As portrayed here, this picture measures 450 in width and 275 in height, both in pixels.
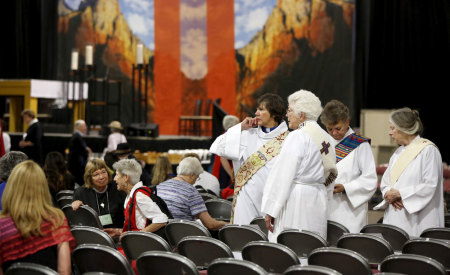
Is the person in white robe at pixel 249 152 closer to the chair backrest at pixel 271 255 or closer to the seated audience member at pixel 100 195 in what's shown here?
the seated audience member at pixel 100 195

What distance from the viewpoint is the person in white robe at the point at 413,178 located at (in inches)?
194

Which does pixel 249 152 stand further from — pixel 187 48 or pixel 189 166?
pixel 187 48

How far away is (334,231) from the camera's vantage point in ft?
15.9

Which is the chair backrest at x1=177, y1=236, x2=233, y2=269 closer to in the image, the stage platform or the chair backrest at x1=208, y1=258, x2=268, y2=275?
the chair backrest at x1=208, y1=258, x2=268, y2=275

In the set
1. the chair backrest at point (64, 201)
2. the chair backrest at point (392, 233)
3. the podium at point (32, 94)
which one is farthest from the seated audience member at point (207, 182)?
the podium at point (32, 94)

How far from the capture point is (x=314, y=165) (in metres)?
4.50

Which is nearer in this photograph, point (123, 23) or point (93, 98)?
point (93, 98)

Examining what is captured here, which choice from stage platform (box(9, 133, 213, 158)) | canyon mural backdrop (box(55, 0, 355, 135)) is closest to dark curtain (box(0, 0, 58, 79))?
canyon mural backdrop (box(55, 0, 355, 135))

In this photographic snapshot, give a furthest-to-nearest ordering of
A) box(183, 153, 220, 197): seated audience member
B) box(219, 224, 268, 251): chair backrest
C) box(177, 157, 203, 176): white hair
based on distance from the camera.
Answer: box(183, 153, 220, 197): seated audience member
box(177, 157, 203, 176): white hair
box(219, 224, 268, 251): chair backrest

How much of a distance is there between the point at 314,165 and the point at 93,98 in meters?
12.5

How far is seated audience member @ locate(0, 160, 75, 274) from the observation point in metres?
3.25

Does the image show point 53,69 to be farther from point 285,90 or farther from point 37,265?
point 37,265

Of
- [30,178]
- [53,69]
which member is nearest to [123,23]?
[53,69]

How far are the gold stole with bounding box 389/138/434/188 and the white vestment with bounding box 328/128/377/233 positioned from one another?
0.16 m
